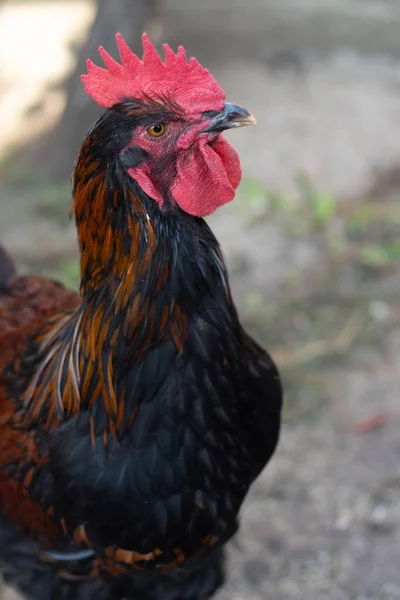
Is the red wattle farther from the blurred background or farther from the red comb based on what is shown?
the blurred background

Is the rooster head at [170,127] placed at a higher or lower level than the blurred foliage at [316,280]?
higher

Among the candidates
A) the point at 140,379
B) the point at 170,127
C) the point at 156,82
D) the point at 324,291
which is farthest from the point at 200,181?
the point at 324,291

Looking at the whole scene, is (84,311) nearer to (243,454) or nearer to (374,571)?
(243,454)

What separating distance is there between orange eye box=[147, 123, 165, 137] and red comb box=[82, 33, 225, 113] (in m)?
0.07

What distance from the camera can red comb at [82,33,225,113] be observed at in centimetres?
172

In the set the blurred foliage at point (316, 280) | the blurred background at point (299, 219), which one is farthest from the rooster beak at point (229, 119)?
the blurred foliage at point (316, 280)

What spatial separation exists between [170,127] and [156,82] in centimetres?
12

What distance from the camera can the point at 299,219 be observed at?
15.6 ft

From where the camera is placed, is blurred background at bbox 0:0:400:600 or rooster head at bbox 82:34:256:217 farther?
blurred background at bbox 0:0:400:600

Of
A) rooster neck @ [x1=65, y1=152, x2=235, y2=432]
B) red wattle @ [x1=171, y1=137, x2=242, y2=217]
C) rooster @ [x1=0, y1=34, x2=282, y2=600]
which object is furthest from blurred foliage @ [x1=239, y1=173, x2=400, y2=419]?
red wattle @ [x1=171, y1=137, x2=242, y2=217]

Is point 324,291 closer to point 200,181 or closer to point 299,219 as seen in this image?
point 299,219

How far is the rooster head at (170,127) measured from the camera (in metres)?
1.69

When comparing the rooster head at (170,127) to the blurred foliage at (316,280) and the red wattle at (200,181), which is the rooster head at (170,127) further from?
the blurred foliage at (316,280)

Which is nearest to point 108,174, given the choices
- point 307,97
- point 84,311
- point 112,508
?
point 84,311
